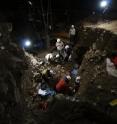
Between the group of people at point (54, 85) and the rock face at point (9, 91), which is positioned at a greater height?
the group of people at point (54, 85)

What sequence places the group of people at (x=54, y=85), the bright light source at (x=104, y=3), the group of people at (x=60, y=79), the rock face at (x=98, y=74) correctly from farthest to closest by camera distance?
the bright light source at (x=104, y=3), the group of people at (x=60, y=79), the group of people at (x=54, y=85), the rock face at (x=98, y=74)

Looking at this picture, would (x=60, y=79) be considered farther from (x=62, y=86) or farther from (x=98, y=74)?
(x=98, y=74)

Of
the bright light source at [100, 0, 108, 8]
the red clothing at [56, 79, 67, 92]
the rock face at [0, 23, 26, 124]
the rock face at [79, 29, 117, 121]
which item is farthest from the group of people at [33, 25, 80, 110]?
the bright light source at [100, 0, 108, 8]

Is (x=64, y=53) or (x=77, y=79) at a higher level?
(x=64, y=53)

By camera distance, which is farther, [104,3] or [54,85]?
[104,3]

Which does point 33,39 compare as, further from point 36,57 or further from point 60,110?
point 60,110

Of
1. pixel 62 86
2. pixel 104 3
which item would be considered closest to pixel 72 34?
pixel 104 3

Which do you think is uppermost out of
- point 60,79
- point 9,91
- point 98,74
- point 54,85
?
point 60,79

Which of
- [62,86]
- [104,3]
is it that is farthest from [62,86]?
[104,3]

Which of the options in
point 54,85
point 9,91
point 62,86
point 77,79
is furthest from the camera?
point 54,85

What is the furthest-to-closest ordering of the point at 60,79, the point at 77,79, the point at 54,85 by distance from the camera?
the point at 60,79, the point at 54,85, the point at 77,79

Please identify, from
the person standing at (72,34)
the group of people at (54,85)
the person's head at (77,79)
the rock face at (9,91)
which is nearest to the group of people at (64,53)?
the person standing at (72,34)

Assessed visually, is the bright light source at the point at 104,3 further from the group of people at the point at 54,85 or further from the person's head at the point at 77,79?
the person's head at the point at 77,79

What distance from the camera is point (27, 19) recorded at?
2423 centimetres
